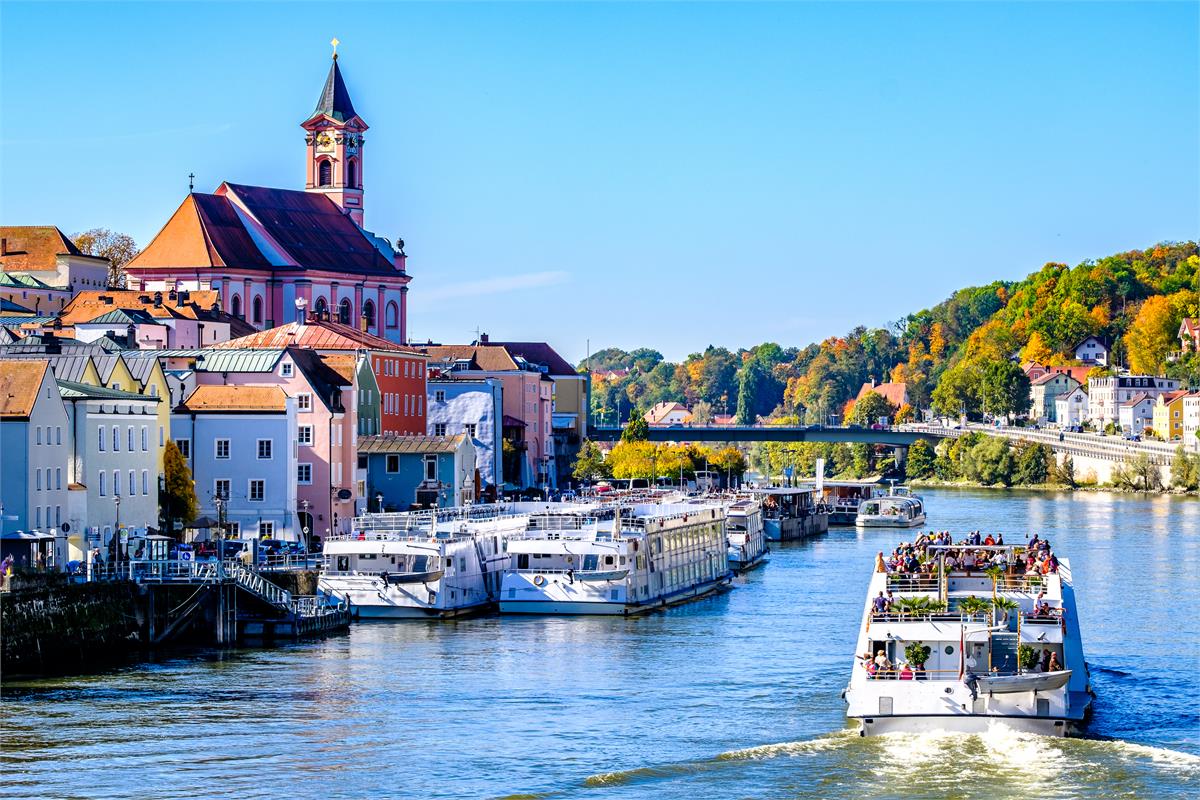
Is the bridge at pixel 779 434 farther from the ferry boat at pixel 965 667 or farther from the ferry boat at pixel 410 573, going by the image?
the ferry boat at pixel 965 667

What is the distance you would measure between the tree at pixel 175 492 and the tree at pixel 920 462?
130451mm

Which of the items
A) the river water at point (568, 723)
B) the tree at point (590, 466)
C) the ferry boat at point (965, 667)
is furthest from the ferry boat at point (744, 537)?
the ferry boat at point (965, 667)

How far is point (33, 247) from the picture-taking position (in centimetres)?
13462

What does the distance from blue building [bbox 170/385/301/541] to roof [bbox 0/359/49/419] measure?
47.8ft

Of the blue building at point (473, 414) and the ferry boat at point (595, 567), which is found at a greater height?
the blue building at point (473, 414)

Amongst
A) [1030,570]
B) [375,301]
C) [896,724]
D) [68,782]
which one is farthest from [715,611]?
[375,301]

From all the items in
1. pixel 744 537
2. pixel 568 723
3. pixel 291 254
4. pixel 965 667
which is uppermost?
pixel 291 254

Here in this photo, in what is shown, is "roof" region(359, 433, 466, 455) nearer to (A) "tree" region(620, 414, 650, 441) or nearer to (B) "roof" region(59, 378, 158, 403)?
(B) "roof" region(59, 378, 158, 403)

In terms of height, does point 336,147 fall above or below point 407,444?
above

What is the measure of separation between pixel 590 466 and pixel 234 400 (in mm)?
65445

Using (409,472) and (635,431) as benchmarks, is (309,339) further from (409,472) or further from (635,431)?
(635,431)

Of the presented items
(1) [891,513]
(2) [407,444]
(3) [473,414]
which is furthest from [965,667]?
(1) [891,513]

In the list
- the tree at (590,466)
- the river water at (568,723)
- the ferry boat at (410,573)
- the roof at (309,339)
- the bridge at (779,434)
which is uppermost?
the roof at (309,339)

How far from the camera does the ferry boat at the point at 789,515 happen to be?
113875mm
